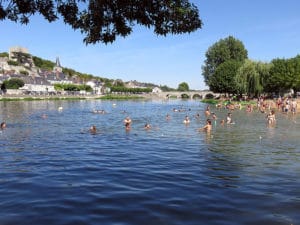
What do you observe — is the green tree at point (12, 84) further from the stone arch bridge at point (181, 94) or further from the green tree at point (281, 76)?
the green tree at point (281, 76)

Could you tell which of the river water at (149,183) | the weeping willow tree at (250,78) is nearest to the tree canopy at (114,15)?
the river water at (149,183)

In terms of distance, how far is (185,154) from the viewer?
20562mm

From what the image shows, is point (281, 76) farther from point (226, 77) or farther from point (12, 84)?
point (12, 84)

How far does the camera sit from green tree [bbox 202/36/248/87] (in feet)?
351

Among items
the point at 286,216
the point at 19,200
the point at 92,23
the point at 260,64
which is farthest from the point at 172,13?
the point at 260,64

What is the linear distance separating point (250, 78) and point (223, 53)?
27.7m

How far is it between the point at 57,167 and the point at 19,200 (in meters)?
5.30

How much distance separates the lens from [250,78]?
80.6 metres

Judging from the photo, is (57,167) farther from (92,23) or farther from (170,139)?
(170,139)

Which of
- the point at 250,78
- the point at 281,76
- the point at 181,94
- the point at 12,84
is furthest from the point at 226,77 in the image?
the point at 181,94

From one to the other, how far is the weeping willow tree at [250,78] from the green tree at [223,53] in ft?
79.3

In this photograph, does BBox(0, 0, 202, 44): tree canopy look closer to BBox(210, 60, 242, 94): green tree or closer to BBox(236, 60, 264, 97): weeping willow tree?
BBox(236, 60, 264, 97): weeping willow tree

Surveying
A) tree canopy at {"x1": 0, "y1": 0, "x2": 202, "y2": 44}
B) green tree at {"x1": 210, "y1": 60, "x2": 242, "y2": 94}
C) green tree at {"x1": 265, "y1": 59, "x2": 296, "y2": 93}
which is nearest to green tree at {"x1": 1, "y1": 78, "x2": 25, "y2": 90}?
green tree at {"x1": 210, "y1": 60, "x2": 242, "y2": 94}

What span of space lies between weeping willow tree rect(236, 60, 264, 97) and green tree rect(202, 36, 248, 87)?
79.3 ft
